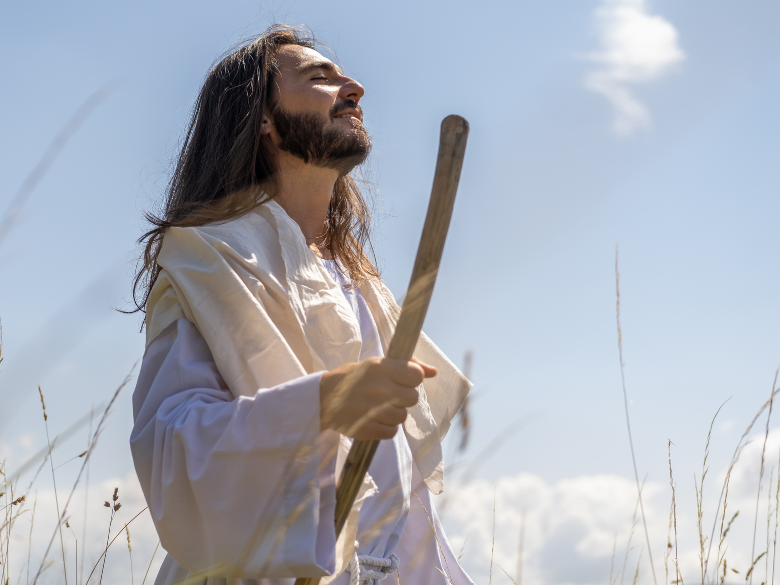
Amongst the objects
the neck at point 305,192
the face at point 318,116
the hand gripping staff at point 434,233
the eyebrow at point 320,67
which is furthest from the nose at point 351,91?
the hand gripping staff at point 434,233

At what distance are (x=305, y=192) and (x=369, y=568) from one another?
1.33 m

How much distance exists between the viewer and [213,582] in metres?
1.62

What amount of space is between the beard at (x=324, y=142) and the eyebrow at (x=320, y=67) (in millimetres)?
191

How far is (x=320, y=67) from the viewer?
271 centimetres

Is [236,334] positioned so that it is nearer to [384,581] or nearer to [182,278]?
Answer: [182,278]

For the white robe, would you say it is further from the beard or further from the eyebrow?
the eyebrow

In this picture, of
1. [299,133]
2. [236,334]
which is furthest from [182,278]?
[299,133]

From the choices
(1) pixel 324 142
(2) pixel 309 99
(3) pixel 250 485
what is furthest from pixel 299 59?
(3) pixel 250 485

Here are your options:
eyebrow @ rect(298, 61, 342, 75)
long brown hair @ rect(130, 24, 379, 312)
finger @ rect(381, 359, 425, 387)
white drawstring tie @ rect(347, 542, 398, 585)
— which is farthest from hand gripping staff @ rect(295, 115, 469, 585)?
eyebrow @ rect(298, 61, 342, 75)

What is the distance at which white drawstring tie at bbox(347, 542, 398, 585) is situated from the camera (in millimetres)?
1800

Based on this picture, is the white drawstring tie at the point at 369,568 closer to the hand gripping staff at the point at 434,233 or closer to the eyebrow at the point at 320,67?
the hand gripping staff at the point at 434,233

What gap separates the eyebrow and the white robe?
74 cm

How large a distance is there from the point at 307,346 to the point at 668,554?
146cm

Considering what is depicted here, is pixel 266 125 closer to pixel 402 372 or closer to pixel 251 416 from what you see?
pixel 251 416
